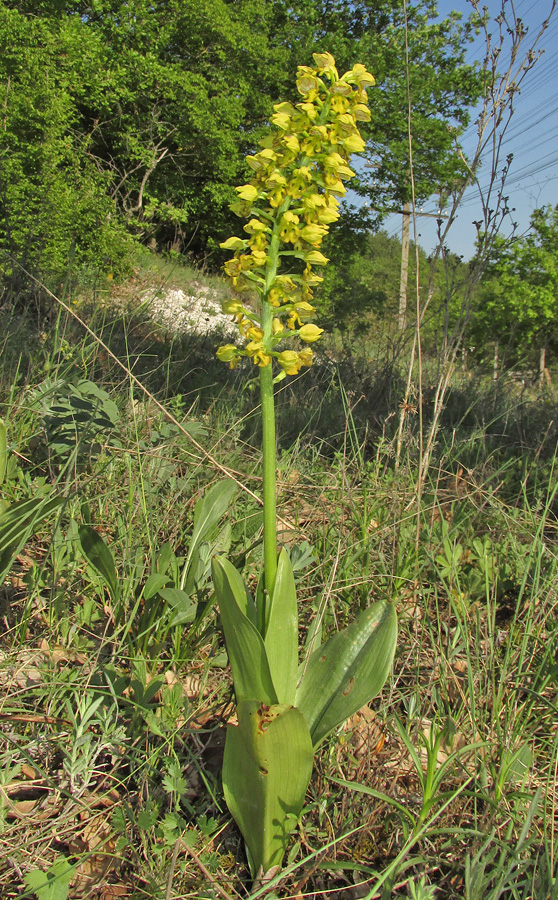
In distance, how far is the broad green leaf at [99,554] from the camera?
60.5 inches

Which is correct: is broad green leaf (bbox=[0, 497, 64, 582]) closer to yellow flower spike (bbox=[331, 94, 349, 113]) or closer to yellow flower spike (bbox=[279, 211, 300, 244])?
yellow flower spike (bbox=[279, 211, 300, 244])

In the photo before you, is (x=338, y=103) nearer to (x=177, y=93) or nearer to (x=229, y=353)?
(x=229, y=353)

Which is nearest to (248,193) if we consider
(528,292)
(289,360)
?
(289,360)

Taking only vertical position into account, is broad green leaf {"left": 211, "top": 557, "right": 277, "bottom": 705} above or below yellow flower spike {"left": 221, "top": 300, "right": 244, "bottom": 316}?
below

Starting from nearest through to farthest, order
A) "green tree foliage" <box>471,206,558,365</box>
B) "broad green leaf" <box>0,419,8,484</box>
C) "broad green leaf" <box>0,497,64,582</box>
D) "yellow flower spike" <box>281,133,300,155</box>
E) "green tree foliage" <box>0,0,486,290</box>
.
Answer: "yellow flower spike" <box>281,133,300,155</box>, "broad green leaf" <box>0,497,64,582</box>, "broad green leaf" <box>0,419,8,484</box>, "green tree foliage" <box>0,0,486,290</box>, "green tree foliage" <box>471,206,558,365</box>

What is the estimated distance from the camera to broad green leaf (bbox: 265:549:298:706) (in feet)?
4.02

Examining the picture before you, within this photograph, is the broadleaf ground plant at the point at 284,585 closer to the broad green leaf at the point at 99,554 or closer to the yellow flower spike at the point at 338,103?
the yellow flower spike at the point at 338,103

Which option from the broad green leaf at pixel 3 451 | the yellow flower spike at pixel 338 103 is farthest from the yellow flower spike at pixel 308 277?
the broad green leaf at pixel 3 451

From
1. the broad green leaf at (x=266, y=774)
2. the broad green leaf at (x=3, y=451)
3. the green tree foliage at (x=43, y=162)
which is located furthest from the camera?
the green tree foliage at (x=43, y=162)

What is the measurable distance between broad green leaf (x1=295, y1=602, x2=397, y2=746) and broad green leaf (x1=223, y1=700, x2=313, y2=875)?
121 mm

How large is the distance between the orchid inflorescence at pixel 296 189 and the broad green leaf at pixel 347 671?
0.61 metres

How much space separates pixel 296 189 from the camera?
4.17 feet

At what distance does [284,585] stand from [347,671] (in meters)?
0.25

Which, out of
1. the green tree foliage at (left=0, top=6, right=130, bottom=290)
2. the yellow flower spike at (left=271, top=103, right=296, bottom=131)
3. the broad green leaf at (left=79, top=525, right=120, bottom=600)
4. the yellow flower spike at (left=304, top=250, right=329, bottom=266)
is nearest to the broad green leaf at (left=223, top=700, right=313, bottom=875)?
the broad green leaf at (left=79, top=525, right=120, bottom=600)
